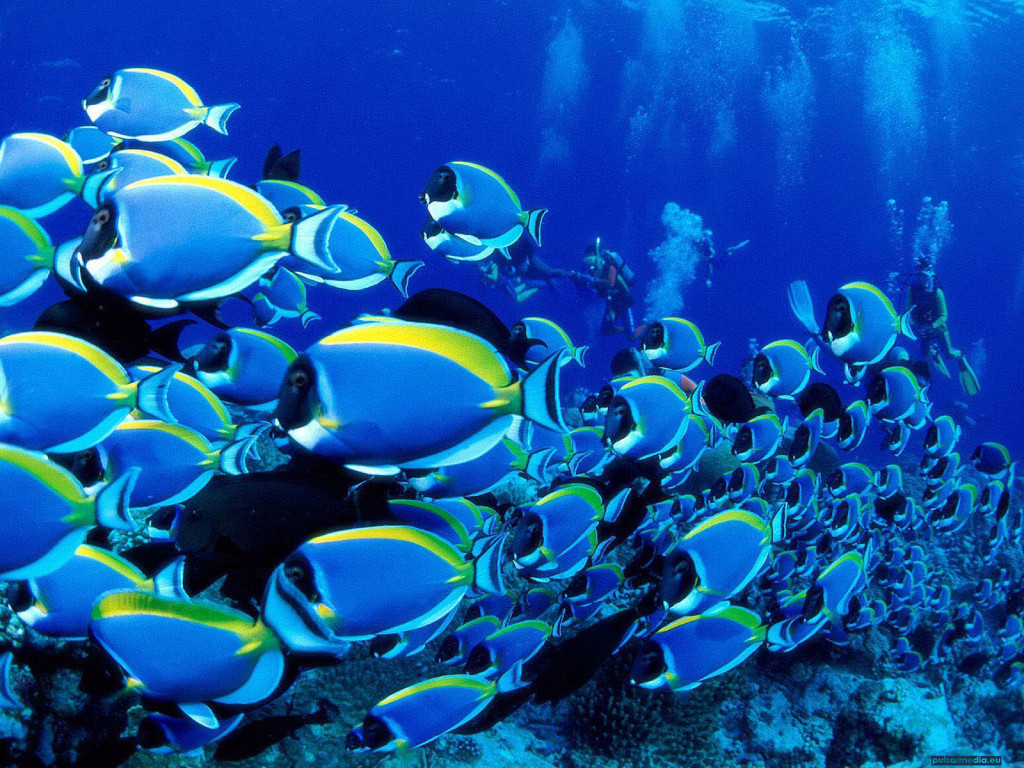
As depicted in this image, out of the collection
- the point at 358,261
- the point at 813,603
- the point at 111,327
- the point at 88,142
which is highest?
the point at 88,142

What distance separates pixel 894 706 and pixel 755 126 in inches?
2281

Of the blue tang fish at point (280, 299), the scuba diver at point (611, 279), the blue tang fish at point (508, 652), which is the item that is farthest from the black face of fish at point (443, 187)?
the scuba diver at point (611, 279)

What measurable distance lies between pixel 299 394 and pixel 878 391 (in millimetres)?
4146

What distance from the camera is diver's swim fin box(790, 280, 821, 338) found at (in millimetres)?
3688

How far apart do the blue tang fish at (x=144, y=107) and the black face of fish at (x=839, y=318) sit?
11.5ft

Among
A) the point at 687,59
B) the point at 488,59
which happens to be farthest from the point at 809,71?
the point at 488,59

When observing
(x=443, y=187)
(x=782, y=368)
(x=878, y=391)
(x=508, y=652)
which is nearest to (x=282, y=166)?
(x=443, y=187)

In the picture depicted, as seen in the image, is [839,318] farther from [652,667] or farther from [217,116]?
[217,116]

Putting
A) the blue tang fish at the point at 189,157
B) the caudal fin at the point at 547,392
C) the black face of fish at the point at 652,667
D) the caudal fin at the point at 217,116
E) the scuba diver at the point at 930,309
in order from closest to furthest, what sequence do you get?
1. the caudal fin at the point at 547,392
2. the black face of fish at the point at 652,667
3. the caudal fin at the point at 217,116
4. the blue tang fish at the point at 189,157
5. the scuba diver at the point at 930,309

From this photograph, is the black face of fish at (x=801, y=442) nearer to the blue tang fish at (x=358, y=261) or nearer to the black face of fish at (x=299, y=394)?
the blue tang fish at (x=358, y=261)

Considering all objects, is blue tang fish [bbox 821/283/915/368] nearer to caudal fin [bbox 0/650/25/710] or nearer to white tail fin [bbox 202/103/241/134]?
white tail fin [bbox 202/103/241/134]

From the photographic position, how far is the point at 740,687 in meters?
5.46

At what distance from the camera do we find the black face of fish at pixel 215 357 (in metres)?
2.42

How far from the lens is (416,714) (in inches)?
90.5
